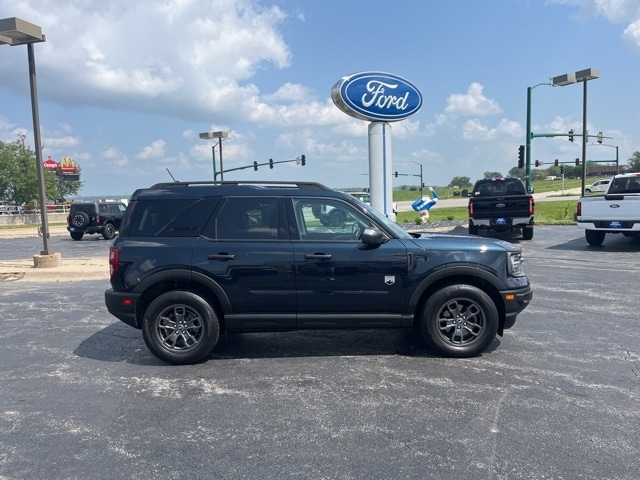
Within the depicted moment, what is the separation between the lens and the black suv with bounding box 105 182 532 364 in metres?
5.20

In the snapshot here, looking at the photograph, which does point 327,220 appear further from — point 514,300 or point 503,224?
point 503,224

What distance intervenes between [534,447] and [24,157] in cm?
5862

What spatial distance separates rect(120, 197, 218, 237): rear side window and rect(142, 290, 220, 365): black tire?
0.66m

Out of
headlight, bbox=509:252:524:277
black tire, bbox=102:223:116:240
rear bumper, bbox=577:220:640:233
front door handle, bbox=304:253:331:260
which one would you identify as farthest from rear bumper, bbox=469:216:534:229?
black tire, bbox=102:223:116:240

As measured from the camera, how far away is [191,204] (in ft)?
17.9

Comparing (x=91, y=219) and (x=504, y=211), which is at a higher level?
(x=504, y=211)

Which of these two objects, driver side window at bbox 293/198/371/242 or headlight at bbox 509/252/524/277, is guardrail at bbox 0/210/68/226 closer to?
driver side window at bbox 293/198/371/242

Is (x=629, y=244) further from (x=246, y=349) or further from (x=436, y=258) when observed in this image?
(x=246, y=349)

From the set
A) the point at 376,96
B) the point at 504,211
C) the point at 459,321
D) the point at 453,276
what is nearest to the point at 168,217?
the point at 453,276

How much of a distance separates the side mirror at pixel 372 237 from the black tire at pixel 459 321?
2.67 ft

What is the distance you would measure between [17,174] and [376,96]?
48.3 meters

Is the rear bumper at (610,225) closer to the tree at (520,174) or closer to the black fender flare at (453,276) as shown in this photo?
the black fender flare at (453,276)

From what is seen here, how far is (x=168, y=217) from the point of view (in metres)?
5.43

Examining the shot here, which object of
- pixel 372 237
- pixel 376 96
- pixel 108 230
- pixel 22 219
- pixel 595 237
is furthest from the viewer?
pixel 22 219
